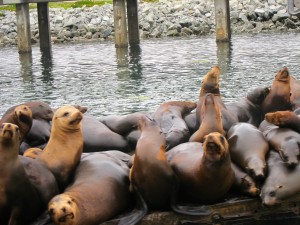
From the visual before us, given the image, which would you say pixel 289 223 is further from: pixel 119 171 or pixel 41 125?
pixel 41 125

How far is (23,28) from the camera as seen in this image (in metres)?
26.7

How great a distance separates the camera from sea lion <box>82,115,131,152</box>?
700 cm

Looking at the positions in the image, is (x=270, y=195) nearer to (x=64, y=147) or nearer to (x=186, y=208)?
(x=186, y=208)

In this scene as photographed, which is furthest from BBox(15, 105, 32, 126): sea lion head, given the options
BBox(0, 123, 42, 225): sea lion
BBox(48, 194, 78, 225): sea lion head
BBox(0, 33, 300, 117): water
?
BBox(0, 33, 300, 117): water

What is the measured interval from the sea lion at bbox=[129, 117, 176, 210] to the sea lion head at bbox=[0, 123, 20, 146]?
3.20 ft

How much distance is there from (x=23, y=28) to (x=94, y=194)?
22.1 meters

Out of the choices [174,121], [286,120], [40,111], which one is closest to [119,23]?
[40,111]

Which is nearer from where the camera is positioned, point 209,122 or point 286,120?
point 286,120

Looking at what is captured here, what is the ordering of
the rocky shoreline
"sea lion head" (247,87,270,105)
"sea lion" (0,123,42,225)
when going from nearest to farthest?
1. "sea lion" (0,123,42,225)
2. "sea lion head" (247,87,270,105)
3. the rocky shoreline

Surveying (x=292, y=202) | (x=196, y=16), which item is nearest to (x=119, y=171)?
(x=292, y=202)

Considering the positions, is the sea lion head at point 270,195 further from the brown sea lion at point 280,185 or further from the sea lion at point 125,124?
the sea lion at point 125,124

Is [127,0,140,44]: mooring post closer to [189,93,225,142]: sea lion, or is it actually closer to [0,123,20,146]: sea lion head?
[189,93,225,142]: sea lion

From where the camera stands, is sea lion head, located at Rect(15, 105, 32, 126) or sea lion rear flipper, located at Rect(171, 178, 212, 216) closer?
sea lion rear flipper, located at Rect(171, 178, 212, 216)

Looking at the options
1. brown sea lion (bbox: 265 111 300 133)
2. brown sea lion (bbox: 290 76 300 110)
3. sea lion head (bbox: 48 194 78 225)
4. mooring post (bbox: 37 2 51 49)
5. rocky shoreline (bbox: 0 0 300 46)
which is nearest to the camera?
sea lion head (bbox: 48 194 78 225)
